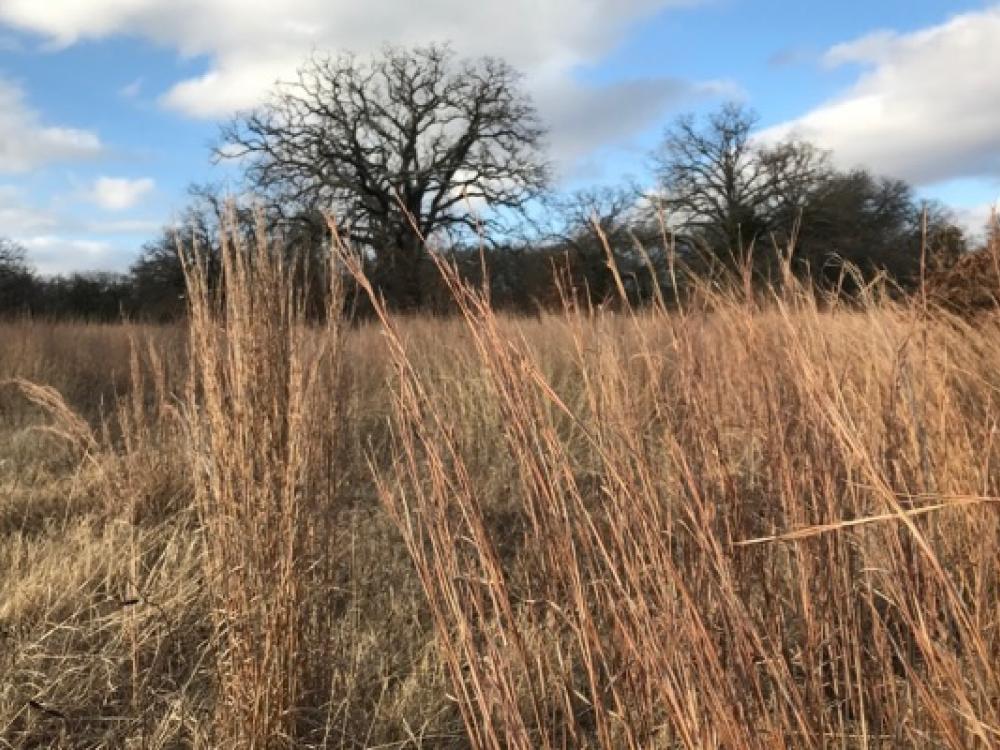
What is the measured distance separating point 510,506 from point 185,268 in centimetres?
223

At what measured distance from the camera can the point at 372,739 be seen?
2.20 meters

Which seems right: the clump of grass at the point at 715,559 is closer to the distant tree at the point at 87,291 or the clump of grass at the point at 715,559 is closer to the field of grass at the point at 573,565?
the field of grass at the point at 573,565

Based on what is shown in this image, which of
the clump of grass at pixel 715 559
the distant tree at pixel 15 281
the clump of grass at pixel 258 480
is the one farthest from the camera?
the distant tree at pixel 15 281

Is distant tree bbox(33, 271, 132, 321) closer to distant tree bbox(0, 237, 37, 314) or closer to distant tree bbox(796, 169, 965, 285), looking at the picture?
distant tree bbox(0, 237, 37, 314)

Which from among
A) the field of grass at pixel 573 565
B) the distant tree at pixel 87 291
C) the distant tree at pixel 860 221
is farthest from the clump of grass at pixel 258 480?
the distant tree at pixel 860 221

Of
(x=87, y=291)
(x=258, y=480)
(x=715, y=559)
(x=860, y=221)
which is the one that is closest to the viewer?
(x=715, y=559)

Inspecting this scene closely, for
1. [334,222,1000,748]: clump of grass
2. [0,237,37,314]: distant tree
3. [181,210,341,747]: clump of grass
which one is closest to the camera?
[334,222,1000,748]: clump of grass

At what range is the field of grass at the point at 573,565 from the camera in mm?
1282

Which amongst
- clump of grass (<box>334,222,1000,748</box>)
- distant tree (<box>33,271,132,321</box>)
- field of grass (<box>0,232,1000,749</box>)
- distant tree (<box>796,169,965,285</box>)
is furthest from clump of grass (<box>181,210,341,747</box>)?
distant tree (<box>796,169,965,285</box>)

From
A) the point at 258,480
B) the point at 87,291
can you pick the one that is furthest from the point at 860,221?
the point at 258,480

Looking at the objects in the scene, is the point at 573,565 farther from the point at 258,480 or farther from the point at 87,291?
the point at 87,291

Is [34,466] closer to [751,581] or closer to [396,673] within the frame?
[396,673]

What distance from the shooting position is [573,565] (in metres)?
1.33

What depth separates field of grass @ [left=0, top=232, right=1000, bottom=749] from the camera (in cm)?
128
